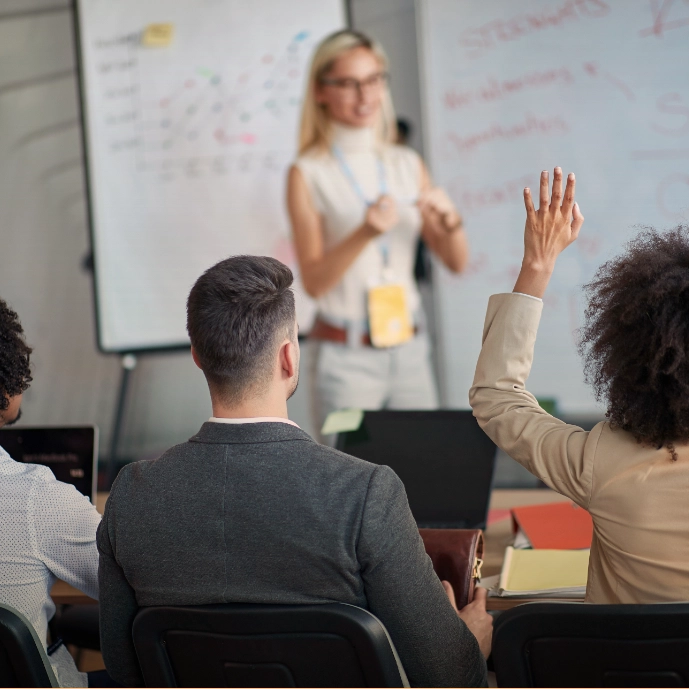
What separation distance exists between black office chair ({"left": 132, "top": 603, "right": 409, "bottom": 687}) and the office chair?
0.16 metres

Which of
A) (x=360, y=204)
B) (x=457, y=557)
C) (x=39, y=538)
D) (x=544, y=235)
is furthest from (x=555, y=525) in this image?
(x=360, y=204)

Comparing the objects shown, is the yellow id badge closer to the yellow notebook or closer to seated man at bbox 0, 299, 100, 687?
the yellow notebook

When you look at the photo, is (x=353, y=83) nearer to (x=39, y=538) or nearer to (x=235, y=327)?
(x=235, y=327)

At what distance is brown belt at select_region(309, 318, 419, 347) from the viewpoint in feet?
9.25

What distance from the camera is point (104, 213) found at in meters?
3.54

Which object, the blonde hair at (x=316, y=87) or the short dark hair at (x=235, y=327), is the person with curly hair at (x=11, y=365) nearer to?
the short dark hair at (x=235, y=327)

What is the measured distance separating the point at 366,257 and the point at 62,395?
2.02 m

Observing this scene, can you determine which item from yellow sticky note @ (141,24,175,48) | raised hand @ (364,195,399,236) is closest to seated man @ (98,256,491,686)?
raised hand @ (364,195,399,236)

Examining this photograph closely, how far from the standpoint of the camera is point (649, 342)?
3.42 feet

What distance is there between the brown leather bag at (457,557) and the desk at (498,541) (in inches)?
3.7

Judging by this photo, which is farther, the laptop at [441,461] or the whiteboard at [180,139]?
the whiteboard at [180,139]

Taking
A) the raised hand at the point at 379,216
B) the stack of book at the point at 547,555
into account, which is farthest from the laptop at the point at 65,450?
the raised hand at the point at 379,216

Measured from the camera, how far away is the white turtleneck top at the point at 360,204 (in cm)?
292

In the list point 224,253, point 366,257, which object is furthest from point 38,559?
point 224,253
